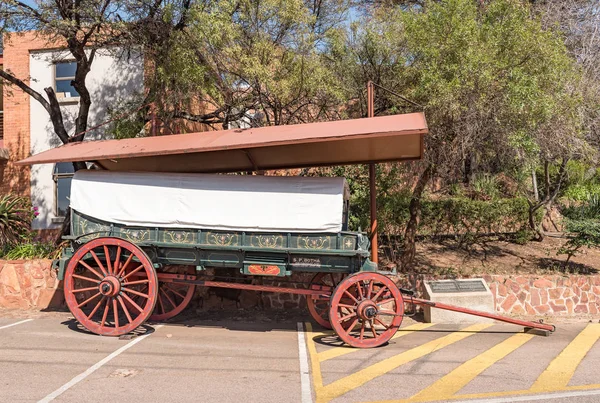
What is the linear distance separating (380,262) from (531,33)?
5.77 m

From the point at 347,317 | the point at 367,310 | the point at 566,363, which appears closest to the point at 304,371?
the point at 347,317

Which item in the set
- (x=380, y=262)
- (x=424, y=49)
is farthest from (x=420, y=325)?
(x=424, y=49)

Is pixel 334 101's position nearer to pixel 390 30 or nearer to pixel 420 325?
pixel 390 30

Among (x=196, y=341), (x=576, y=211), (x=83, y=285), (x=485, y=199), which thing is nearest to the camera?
(x=196, y=341)

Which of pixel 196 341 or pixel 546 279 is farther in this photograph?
pixel 546 279

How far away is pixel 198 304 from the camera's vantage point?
1025 cm

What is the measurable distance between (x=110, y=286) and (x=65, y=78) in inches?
415

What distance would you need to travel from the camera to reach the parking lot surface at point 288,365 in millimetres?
5566

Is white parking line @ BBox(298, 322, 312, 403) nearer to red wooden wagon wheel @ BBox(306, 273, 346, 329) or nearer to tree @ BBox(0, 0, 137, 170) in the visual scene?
red wooden wagon wheel @ BBox(306, 273, 346, 329)

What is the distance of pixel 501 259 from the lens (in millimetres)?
13141

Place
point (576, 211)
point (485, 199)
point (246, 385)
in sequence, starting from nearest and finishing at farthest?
point (246, 385)
point (576, 211)
point (485, 199)

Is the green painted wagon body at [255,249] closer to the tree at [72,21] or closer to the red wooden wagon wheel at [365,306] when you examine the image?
the red wooden wagon wheel at [365,306]

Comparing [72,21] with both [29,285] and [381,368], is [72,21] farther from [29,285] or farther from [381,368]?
[381,368]

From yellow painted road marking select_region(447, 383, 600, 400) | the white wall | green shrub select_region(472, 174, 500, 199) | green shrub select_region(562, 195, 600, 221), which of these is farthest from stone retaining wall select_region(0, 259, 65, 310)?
green shrub select_region(562, 195, 600, 221)
